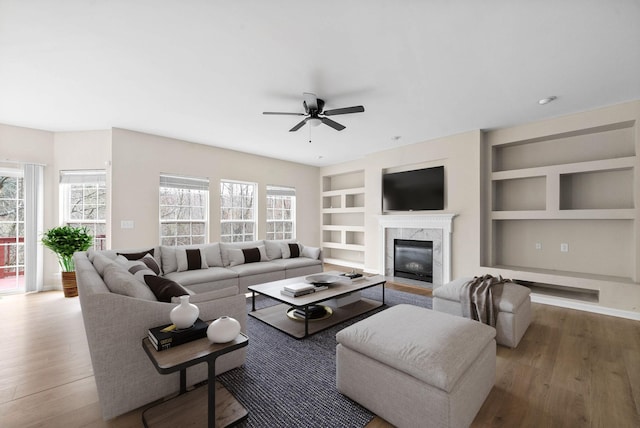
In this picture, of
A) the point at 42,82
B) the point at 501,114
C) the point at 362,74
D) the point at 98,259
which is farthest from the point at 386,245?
the point at 42,82

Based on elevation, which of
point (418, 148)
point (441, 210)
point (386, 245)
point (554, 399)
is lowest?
point (554, 399)

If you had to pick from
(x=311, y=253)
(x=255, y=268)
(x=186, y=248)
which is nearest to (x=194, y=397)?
(x=255, y=268)

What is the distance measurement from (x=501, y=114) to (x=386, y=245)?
301cm

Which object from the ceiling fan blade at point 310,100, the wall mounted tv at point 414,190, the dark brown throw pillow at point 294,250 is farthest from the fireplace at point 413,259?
the ceiling fan blade at point 310,100

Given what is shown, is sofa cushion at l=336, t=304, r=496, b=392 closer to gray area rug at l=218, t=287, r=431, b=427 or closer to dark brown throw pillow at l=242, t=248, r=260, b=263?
gray area rug at l=218, t=287, r=431, b=427

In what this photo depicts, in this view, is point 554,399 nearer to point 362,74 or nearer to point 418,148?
point 362,74

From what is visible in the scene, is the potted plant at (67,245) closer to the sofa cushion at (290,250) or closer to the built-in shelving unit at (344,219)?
the sofa cushion at (290,250)

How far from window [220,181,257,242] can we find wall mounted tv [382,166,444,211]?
296 centimetres

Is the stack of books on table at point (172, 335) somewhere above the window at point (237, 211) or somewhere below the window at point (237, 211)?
below

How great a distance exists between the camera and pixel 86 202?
454cm

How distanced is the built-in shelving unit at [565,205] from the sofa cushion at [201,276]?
4.14 metres

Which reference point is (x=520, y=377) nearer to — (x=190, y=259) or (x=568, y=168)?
(x=568, y=168)

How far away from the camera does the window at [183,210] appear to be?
476cm

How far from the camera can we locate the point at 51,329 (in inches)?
114
